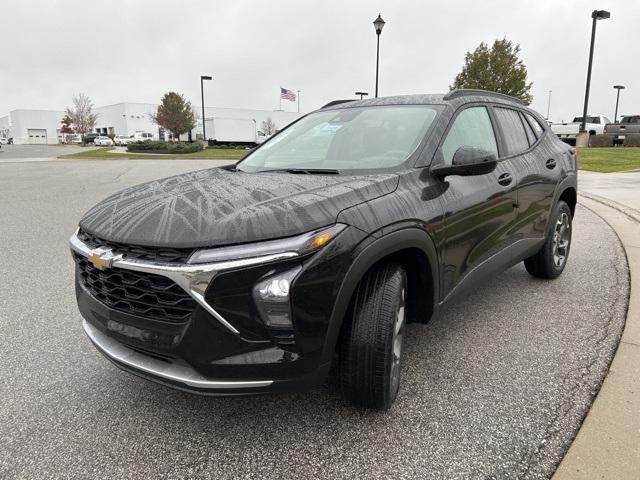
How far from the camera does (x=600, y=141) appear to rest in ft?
101

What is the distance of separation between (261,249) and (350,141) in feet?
5.32

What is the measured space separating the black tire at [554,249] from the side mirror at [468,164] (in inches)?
75.1

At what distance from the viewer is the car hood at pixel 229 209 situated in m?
1.94

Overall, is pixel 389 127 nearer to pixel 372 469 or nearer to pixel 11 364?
pixel 372 469

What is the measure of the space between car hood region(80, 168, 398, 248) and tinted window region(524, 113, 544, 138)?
7.98ft

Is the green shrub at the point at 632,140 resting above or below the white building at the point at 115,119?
below

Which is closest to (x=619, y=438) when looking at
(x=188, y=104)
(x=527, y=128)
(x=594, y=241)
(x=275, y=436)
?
(x=275, y=436)

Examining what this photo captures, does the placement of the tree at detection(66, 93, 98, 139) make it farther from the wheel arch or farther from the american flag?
the wheel arch

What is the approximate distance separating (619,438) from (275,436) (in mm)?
1627

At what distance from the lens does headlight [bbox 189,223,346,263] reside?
1.88 meters

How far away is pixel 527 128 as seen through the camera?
4.19 m

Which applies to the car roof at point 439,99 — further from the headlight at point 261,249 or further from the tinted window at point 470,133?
the headlight at point 261,249

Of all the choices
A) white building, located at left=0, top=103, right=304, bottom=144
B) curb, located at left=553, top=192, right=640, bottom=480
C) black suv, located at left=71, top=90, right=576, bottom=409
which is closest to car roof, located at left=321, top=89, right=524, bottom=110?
black suv, located at left=71, top=90, right=576, bottom=409

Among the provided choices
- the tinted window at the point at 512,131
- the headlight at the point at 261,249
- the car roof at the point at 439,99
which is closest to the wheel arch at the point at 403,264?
the headlight at the point at 261,249
